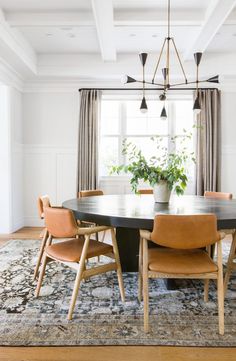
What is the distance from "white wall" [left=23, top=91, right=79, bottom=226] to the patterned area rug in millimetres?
2780

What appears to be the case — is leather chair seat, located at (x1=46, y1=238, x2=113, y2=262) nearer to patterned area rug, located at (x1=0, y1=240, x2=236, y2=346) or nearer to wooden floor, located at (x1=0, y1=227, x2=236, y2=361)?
patterned area rug, located at (x1=0, y1=240, x2=236, y2=346)

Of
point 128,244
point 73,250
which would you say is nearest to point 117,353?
point 73,250

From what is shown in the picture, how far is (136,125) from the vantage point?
6027 millimetres

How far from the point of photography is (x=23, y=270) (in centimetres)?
342

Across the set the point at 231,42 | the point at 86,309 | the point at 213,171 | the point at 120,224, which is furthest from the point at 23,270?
the point at 231,42

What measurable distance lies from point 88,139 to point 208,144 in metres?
2.13

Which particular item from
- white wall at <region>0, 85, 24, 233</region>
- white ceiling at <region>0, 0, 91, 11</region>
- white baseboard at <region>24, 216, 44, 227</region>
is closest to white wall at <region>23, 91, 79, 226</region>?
white baseboard at <region>24, 216, 44, 227</region>

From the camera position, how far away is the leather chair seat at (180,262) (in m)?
2.09

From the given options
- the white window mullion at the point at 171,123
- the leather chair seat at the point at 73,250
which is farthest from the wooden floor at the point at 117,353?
the white window mullion at the point at 171,123

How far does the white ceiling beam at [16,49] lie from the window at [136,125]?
4.77ft

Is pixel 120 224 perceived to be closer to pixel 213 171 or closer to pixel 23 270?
pixel 23 270

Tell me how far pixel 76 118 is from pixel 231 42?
9.35 feet

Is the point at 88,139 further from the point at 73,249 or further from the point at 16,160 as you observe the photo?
the point at 73,249

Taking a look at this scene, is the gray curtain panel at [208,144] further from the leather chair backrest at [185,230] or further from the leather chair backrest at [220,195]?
the leather chair backrest at [185,230]
